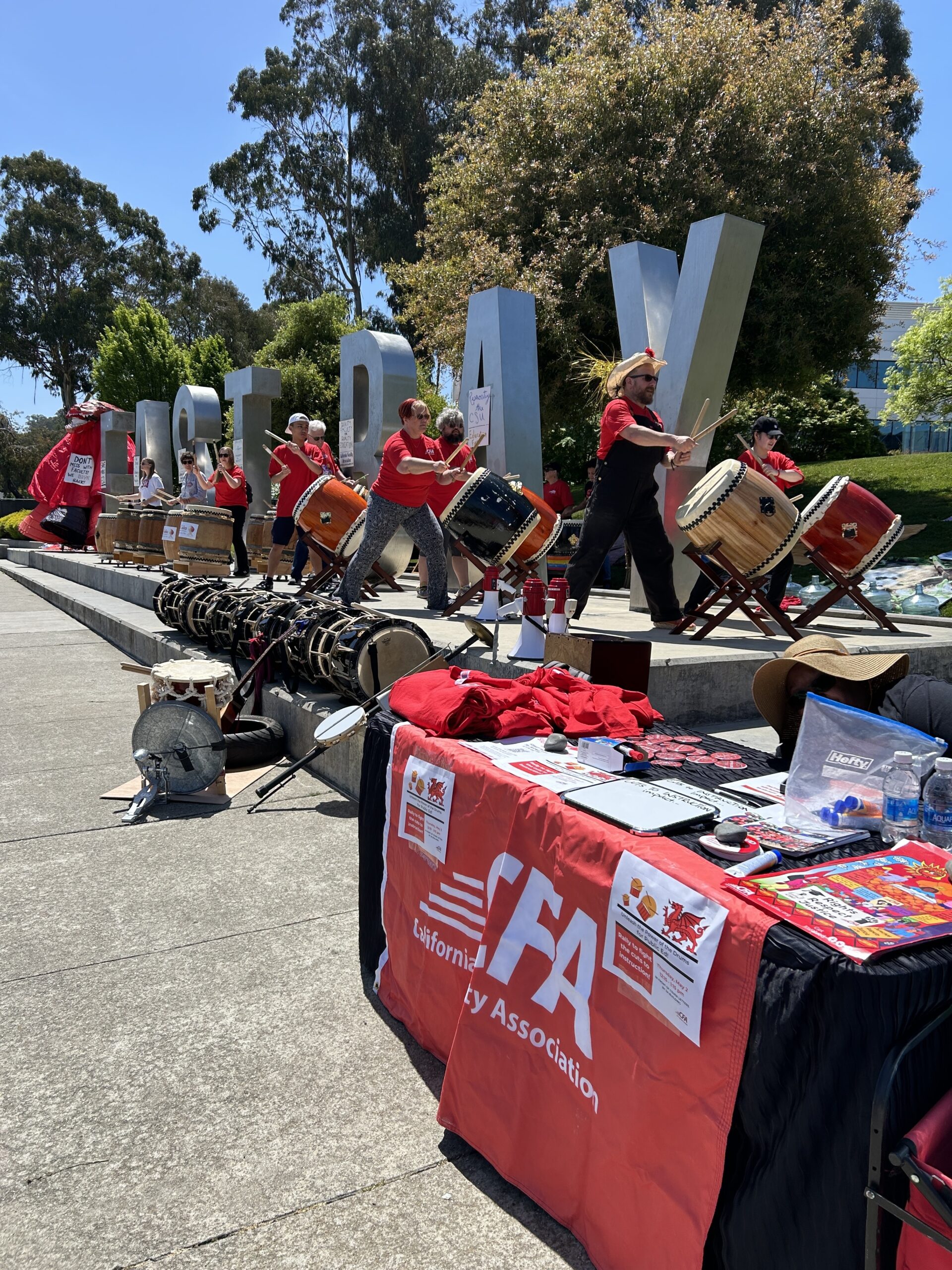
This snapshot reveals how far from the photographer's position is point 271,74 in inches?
1559

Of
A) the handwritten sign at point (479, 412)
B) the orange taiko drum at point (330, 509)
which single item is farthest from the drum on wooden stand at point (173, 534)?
the handwritten sign at point (479, 412)

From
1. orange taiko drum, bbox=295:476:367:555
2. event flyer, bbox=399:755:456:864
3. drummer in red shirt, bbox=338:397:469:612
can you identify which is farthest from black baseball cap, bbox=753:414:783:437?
event flyer, bbox=399:755:456:864

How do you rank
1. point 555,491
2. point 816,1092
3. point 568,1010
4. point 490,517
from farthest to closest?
1. point 555,491
2. point 490,517
3. point 568,1010
4. point 816,1092

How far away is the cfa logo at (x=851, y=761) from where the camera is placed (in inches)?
82.2

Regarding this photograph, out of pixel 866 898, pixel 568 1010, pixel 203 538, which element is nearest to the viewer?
pixel 866 898

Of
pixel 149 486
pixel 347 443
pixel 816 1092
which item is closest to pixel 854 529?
pixel 816 1092

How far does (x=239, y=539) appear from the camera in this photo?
42.3 ft

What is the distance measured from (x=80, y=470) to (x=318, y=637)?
16493 mm

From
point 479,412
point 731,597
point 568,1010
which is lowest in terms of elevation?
point 568,1010

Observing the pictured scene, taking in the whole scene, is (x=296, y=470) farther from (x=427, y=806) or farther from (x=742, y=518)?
(x=427, y=806)

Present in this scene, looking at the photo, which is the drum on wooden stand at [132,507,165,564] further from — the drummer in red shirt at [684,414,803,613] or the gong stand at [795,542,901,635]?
the gong stand at [795,542,901,635]

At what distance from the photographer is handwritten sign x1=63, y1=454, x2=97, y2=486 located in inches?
784

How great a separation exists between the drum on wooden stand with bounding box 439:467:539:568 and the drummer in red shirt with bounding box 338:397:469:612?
0.58 feet

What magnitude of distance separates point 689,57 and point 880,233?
4.83 metres
